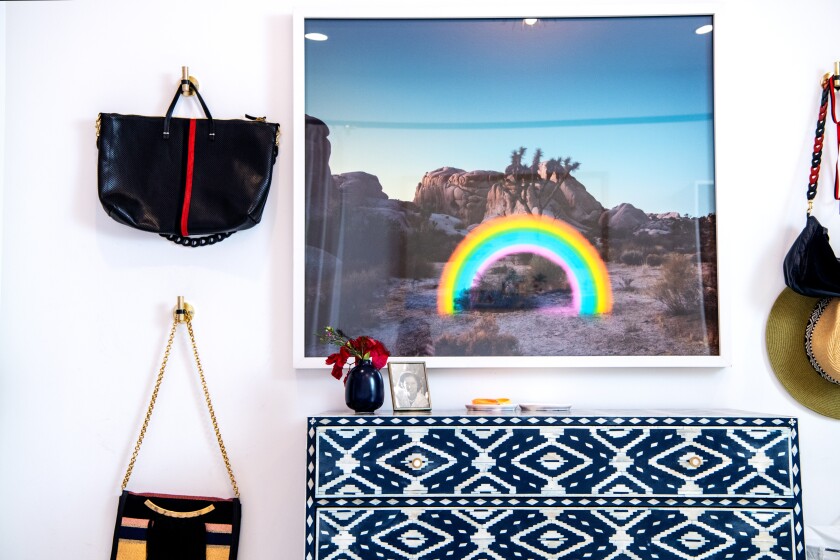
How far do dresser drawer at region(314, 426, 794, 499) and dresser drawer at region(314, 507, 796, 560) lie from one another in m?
0.06

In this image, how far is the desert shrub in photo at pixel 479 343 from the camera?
2674 millimetres

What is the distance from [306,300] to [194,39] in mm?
1055

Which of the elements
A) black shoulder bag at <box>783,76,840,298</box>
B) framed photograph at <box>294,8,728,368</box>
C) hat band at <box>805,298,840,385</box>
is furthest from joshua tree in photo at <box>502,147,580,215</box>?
hat band at <box>805,298,840,385</box>

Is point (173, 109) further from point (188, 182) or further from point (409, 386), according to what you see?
point (409, 386)

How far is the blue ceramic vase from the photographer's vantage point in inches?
94.4

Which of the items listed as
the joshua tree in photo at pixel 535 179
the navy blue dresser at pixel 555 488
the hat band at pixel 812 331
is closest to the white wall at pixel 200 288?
the hat band at pixel 812 331

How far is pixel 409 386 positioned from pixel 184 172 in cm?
110

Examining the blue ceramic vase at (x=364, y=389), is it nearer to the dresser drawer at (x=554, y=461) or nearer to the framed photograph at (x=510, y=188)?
the dresser drawer at (x=554, y=461)

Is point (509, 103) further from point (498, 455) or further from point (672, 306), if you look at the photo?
point (498, 455)

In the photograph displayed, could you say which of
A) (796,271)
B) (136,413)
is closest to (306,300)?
(136,413)

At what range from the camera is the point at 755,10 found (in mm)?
2766

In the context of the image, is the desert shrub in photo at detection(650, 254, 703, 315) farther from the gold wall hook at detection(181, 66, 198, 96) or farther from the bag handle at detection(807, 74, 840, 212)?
the gold wall hook at detection(181, 66, 198, 96)

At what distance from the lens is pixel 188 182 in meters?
2.65

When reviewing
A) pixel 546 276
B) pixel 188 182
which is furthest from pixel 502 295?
pixel 188 182
